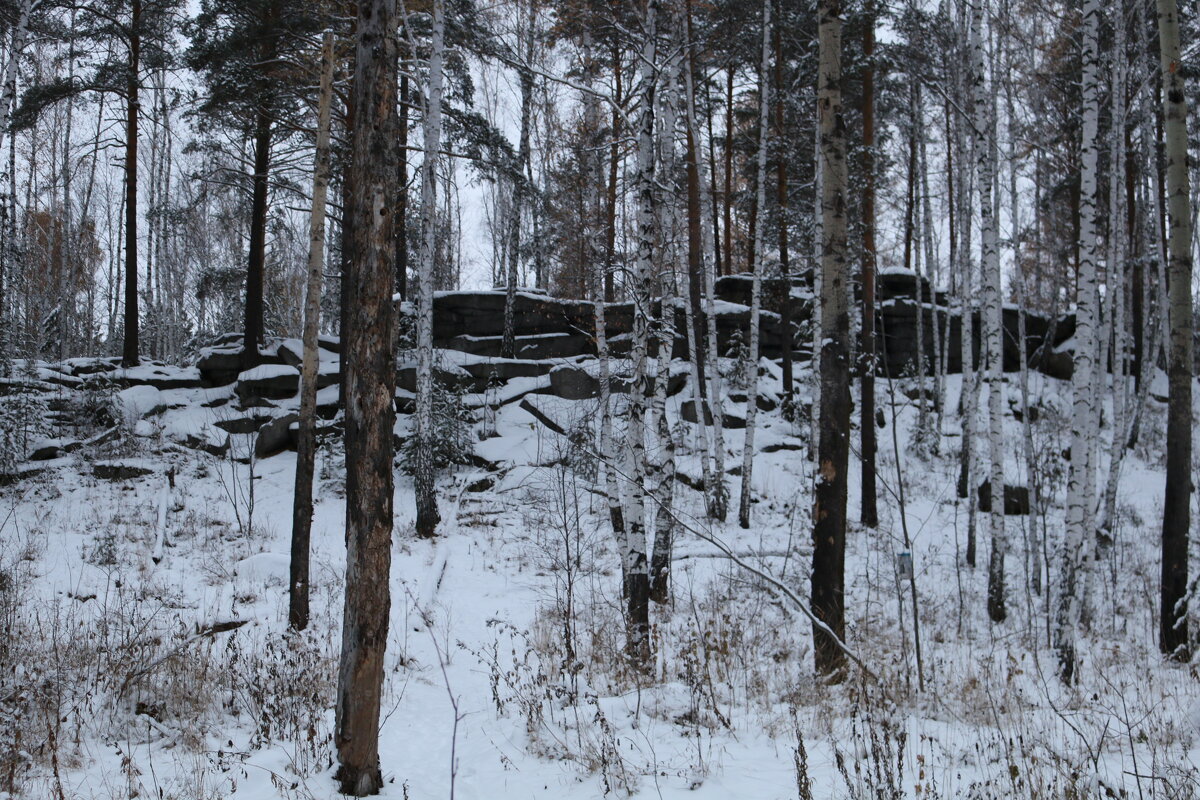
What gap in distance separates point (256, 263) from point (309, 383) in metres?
12.7

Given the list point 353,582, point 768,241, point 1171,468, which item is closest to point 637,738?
point 353,582

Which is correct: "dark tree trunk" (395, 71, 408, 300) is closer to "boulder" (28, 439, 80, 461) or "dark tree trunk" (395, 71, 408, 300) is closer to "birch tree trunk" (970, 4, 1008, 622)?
"boulder" (28, 439, 80, 461)

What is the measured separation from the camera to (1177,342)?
784 centimetres

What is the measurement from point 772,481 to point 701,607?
828cm

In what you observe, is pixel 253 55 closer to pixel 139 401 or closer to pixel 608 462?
pixel 139 401

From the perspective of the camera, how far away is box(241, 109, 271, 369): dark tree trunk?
17.8 metres

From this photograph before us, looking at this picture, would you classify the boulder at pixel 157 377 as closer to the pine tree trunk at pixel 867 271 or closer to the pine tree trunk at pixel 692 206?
the pine tree trunk at pixel 692 206

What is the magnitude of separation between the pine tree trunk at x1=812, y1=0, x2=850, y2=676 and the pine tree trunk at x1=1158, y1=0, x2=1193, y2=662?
4158 mm

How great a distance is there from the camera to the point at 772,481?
16484 millimetres

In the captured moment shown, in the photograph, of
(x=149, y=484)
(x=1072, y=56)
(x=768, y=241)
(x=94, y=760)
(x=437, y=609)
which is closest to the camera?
(x=94, y=760)

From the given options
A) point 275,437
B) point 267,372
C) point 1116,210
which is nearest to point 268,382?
point 267,372

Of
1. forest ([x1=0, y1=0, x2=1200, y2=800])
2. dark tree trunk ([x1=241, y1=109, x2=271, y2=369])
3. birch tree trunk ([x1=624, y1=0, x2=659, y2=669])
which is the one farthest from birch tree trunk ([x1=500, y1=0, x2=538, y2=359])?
birch tree trunk ([x1=624, y1=0, x2=659, y2=669])

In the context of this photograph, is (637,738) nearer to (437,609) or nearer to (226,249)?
(437,609)

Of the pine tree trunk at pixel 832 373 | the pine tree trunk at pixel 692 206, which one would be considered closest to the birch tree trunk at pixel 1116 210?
the pine tree trunk at pixel 692 206
